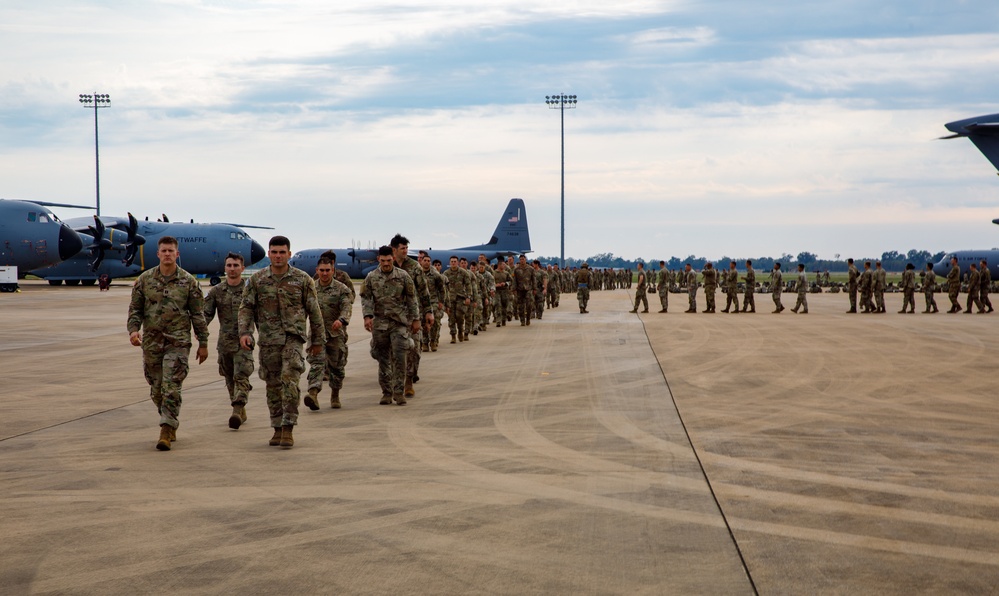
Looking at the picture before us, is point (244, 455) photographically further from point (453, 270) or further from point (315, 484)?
point (453, 270)

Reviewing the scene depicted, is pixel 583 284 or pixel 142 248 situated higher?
pixel 142 248

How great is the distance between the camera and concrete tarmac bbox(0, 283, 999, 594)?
4.92 meters

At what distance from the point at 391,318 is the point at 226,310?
6.58ft

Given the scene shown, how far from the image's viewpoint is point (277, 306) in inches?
343

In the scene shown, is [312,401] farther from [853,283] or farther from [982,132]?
[853,283]

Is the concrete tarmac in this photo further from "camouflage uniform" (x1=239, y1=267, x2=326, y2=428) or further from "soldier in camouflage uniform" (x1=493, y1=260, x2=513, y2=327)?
"soldier in camouflage uniform" (x1=493, y1=260, x2=513, y2=327)

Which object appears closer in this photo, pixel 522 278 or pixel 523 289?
pixel 523 289

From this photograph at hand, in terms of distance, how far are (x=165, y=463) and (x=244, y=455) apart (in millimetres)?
677

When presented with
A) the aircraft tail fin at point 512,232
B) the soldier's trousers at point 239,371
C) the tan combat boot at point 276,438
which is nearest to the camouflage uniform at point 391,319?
the soldier's trousers at point 239,371

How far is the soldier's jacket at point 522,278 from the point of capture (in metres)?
26.1

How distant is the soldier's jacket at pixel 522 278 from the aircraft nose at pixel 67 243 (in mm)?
23221

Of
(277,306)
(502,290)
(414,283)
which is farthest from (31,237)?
(277,306)

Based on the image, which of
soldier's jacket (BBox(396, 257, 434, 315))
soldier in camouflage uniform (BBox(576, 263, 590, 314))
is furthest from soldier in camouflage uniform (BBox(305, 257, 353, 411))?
soldier in camouflage uniform (BBox(576, 263, 590, 314))

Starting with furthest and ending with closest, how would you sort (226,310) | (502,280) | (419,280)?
(502,280)
(419,280)
(226,310)
